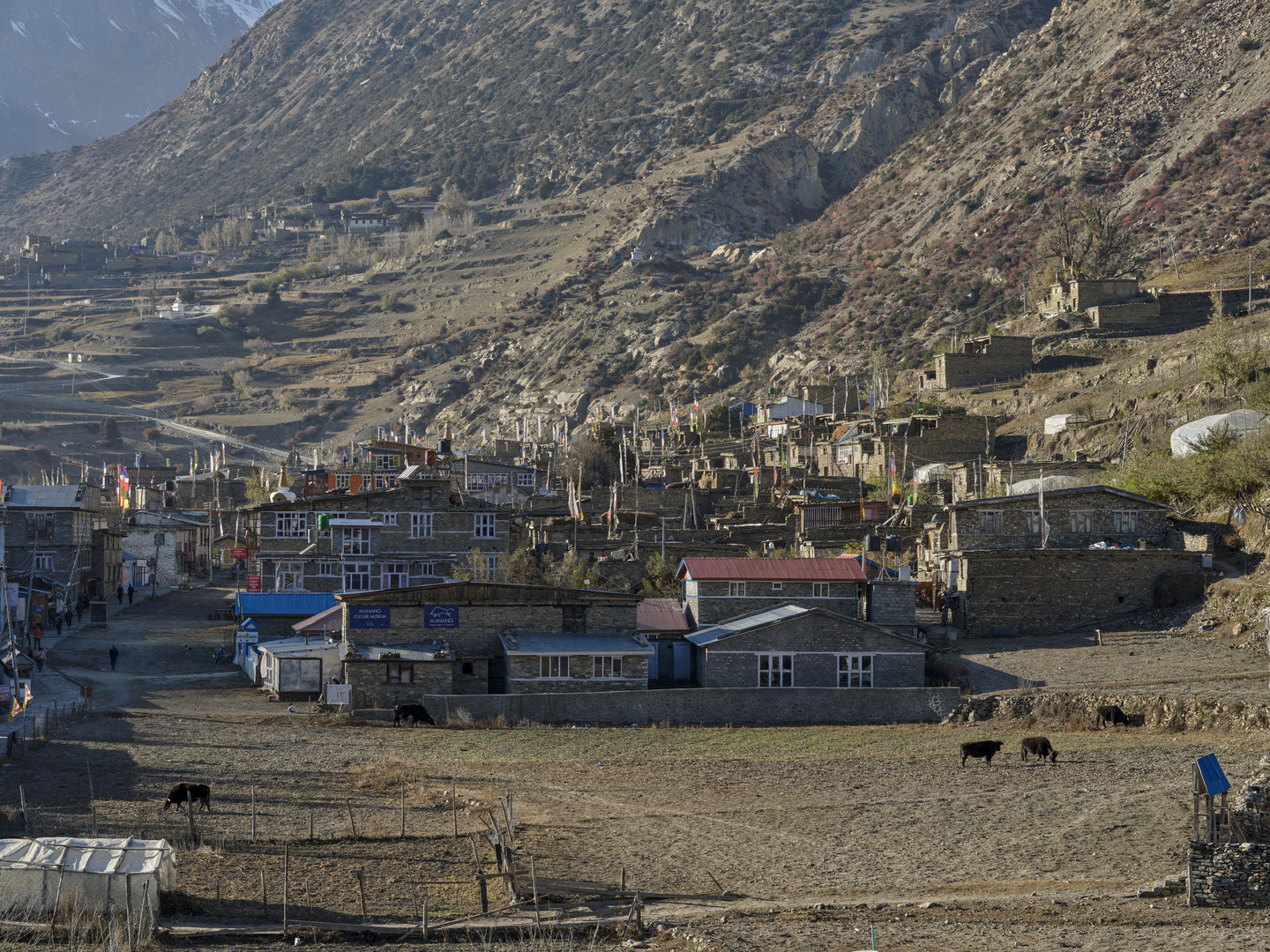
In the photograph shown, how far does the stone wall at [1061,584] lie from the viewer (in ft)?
170

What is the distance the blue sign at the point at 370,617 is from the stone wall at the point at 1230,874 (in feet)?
95.5

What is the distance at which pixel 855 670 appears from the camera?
47.3 meters

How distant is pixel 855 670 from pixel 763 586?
5660 mm

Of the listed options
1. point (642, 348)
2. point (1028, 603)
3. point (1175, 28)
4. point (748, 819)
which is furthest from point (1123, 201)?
point (748, 819)

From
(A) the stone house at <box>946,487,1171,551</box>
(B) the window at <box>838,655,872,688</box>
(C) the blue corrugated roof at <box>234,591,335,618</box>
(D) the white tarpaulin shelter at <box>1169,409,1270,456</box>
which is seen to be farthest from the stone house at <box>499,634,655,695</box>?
(D) the white tarpaulin shelter at <box>1169,409,1270,456</box>

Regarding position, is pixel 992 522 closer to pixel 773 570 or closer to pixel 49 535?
pixel 773 570

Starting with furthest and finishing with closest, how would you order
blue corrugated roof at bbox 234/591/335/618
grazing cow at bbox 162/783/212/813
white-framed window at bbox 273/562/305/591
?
white-framed window at bbox 273/562/305/591, blue corrugated roof at bbox 234/591/335/618, grazing cow at bbox 162/783/212/813

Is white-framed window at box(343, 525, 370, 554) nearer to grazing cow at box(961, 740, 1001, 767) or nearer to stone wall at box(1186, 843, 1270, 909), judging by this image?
grazing cow at box(961, 740, 1001, 767)

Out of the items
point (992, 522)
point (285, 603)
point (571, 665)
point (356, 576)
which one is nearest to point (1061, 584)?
point (992, 522)

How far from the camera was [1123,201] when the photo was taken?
146 meters

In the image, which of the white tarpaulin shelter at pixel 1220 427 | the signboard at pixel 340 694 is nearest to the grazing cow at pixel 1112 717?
the signboard at pixel 340 694

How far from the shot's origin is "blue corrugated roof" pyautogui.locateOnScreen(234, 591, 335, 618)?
198 feet

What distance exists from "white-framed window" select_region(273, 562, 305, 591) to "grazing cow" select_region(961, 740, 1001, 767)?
120ft

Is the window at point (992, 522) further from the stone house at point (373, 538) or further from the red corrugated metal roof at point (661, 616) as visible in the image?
the stone house at point (373, 538)
